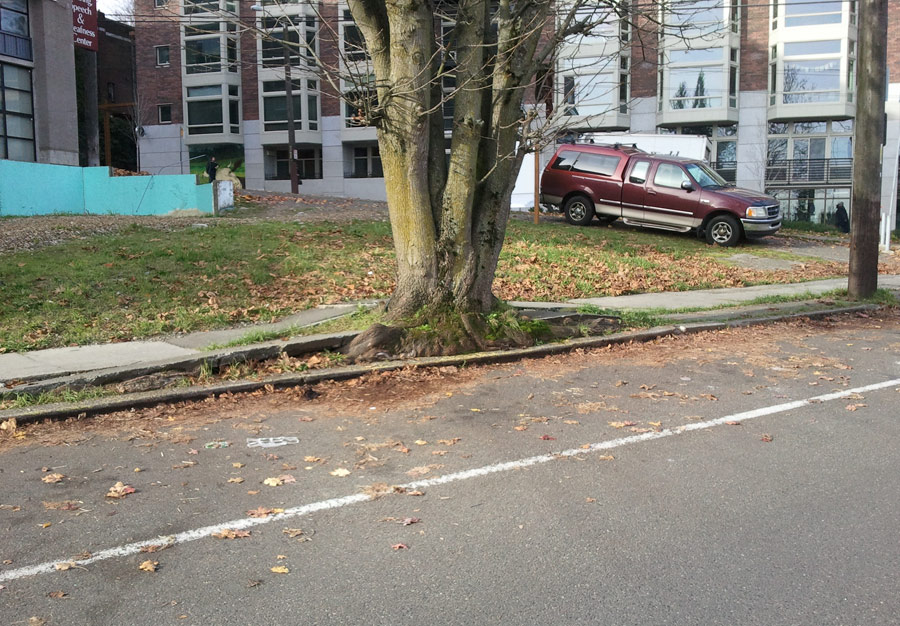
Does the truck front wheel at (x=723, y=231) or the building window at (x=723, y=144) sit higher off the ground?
the building window at (x=723, y=144)

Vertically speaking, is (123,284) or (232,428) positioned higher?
(123,284)

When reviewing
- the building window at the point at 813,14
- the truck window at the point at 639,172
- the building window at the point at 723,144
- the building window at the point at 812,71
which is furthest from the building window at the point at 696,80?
the truck window at the point at 639,172

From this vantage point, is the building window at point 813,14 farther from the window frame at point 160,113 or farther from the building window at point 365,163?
the window frame at point 160,113

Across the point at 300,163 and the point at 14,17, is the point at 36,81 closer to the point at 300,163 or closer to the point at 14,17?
the point at 14,17

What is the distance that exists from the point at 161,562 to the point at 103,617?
52 cm

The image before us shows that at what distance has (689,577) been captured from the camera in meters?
3.78

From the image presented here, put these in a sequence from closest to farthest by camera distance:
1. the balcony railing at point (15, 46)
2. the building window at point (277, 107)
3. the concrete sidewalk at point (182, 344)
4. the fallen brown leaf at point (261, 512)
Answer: the fallen brown leaf at point (261, 512)
the concrete sidewalk at point (182, 344)
the balcony railing at point (15, 46)
the building window at point (277, 107)

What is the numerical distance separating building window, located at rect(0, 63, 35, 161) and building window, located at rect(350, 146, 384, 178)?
19460 mm

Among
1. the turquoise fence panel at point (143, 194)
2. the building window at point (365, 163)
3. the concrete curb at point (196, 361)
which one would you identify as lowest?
the concrete curb at point (196, 361)

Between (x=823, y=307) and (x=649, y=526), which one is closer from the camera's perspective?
(x=649, y=526)

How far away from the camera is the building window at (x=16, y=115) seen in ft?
96.0

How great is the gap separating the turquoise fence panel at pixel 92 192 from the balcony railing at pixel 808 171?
27.2 meters

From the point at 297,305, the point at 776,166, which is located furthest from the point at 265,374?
the point at 776,166

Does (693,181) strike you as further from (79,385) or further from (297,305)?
(79,385)
